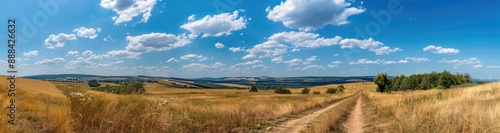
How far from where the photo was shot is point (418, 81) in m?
120

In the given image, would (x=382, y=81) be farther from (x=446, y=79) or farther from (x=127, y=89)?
(x=127, y=89)

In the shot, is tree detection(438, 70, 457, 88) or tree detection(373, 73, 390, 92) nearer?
tree detection(438, 70, 457, 88)

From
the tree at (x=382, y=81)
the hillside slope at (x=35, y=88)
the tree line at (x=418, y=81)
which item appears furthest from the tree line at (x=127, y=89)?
the tree at (x=382, y=81)

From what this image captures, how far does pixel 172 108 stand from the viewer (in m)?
13.7

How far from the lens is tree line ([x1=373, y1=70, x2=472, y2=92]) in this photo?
10394 centimetres

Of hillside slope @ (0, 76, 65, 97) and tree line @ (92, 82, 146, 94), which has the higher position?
tree line @ (92, 82, 146, 94)

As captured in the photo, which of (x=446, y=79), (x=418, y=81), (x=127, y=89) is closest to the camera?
(x=127, y=89)

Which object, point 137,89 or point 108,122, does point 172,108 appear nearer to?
point 137,89

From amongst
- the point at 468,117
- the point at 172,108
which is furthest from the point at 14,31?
the point at 468,117

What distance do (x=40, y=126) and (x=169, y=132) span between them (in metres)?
3.14

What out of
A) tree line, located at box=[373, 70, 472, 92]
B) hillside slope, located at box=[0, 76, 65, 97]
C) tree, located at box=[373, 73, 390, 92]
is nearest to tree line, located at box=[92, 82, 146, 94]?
hillside slope, located at box=[0, 76, 65, 97]

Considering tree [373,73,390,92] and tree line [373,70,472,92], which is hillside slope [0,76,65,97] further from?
tree [373,73,390,92]

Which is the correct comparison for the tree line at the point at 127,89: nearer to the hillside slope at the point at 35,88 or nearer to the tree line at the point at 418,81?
the hillside slope at the point at 35,88

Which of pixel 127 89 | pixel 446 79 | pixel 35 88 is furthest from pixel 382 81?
pixel 127 89
